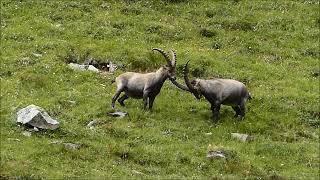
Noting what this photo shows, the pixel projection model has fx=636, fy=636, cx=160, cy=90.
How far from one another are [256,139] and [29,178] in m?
9.75

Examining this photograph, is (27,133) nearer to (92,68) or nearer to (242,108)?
(242,108)

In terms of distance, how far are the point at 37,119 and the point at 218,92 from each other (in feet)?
25.7

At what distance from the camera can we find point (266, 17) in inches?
1603

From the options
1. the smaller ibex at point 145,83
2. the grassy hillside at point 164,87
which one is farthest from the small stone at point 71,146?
the smaller ibex at point 145,83

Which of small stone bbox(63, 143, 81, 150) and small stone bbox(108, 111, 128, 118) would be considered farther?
small stone bbox(108, 111, 128, 118)

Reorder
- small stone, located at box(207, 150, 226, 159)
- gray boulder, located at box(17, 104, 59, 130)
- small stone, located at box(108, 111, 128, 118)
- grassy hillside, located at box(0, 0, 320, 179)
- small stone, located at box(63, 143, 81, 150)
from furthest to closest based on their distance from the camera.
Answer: small stone, located at box(108, 111, 128, 118) < gray boulder, located at box(17, 104, 59, 130) < small stone, located at box(207, 150, 226, 159) < small stone, located at box(63, 143, 81, 150) < grassy hillside, located at box(0, 0, 320, 179)

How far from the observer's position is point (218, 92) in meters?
27.1

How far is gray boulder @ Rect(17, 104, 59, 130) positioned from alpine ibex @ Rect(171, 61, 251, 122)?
233 inches

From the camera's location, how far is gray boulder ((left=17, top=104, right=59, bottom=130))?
23906 millimetres

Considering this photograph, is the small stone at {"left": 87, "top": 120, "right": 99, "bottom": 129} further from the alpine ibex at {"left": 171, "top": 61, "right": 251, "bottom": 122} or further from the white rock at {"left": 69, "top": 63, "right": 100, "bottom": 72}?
the white rock at {"left": 69, "top": 63, "right": 100, "bottom": 72}

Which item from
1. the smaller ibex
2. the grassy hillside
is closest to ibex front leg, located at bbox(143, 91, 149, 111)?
the smaller ibex

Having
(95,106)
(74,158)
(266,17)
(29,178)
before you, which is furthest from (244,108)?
(266,17)

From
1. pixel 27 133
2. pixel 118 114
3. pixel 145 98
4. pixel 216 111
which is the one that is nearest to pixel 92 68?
pixel 145 98

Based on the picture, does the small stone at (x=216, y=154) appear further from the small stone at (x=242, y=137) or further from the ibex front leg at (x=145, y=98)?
the ibex front leg at (x=145, y=98)
